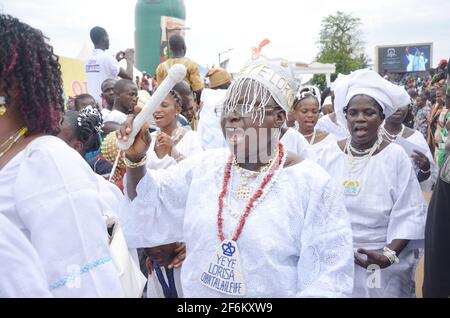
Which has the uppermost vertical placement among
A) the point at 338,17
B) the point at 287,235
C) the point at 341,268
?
the point at 338,17

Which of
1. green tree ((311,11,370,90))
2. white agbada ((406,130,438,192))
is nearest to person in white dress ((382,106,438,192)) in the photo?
white agbada ((406,130,438,192))

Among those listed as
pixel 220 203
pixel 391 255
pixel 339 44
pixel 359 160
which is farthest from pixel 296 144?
pixel 339 44

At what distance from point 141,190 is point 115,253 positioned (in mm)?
590

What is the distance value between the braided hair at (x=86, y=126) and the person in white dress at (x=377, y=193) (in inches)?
67.2

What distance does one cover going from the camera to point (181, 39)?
6.56m

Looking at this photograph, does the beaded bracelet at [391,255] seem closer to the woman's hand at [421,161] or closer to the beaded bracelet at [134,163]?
the woman's hand at [421,161]

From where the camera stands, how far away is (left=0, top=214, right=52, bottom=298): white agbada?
4.59ft

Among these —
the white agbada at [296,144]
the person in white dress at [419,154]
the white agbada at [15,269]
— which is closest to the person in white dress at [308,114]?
the person in white dress at [419,154]

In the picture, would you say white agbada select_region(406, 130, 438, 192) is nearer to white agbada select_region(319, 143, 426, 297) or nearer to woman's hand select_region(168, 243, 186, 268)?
white agbada select_region(319, 143, 426, 297)

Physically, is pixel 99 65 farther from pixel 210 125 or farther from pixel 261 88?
pixel 261 88

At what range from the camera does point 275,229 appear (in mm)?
2059

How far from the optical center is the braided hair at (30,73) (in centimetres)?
165
